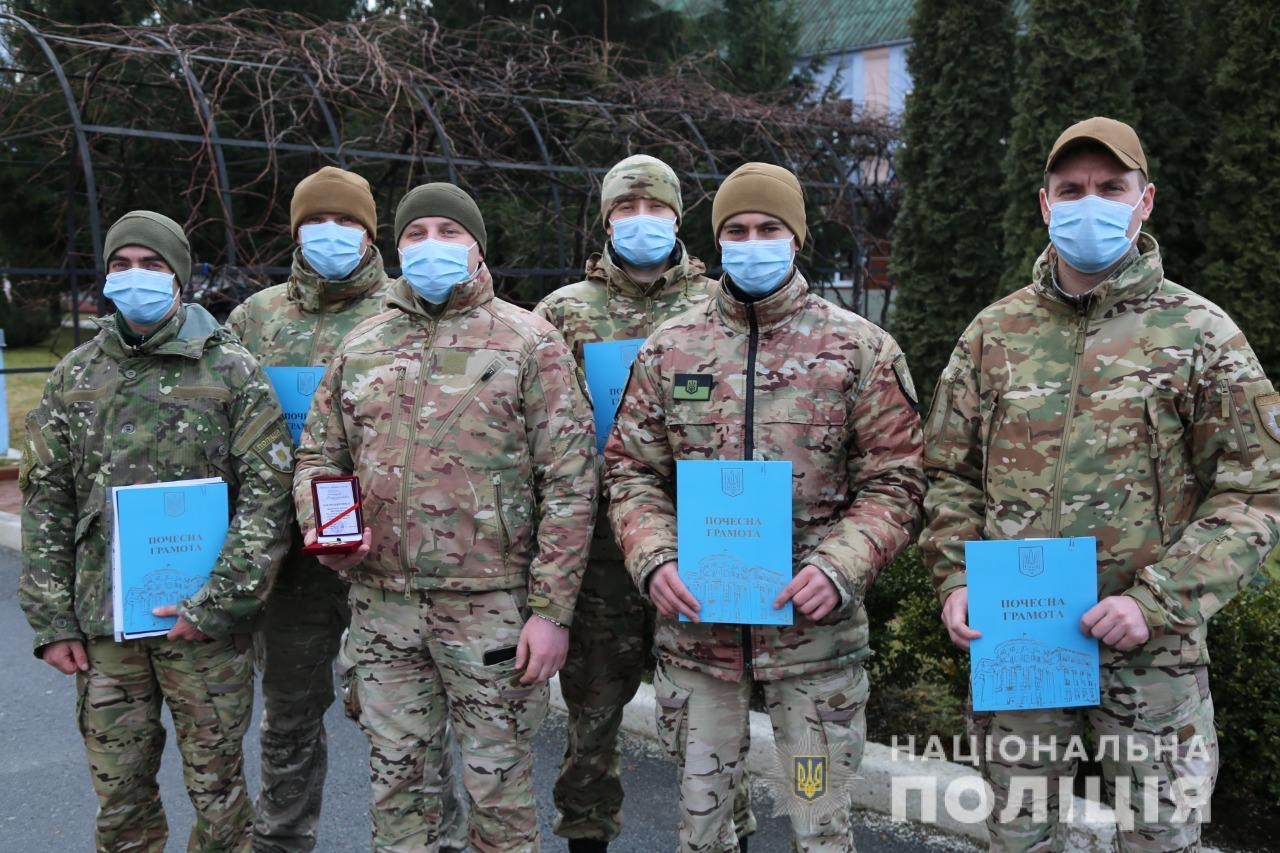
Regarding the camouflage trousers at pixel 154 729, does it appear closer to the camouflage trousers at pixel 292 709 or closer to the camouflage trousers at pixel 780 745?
the camouflage trousers at pixel 292 709

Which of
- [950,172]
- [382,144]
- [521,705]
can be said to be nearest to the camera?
[521,705]

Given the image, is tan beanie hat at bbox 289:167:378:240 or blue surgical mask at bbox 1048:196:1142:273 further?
tan beanie hat at bbox 289:167:378:240

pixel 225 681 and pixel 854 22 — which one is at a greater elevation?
pixel 854 22

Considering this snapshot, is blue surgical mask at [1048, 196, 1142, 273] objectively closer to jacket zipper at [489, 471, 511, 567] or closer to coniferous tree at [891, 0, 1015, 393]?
jacket zipper at [489, 471, 511, 567]

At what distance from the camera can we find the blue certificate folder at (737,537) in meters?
2.59

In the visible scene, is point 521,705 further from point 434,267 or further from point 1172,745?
point 1172,745

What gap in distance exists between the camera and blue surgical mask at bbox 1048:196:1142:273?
8.11ft

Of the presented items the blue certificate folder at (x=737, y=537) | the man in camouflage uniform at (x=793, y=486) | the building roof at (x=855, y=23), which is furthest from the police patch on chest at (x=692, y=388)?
the building roof at (x=855, y=23)

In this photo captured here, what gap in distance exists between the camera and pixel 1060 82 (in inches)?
268

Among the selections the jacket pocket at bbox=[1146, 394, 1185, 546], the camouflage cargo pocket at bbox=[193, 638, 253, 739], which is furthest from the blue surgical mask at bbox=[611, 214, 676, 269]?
the camouflage cargo pocket at bbox=[193, 638, 253, 739]

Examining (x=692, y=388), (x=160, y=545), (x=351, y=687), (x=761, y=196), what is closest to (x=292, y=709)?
(x=351, y=687)

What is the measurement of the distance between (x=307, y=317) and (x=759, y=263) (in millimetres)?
1596

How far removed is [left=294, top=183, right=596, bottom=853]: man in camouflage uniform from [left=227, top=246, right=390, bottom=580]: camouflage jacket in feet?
1.93

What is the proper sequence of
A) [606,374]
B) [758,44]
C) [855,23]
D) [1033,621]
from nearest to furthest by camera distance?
[1033,621], [606,374], [758,44], [855,23]
